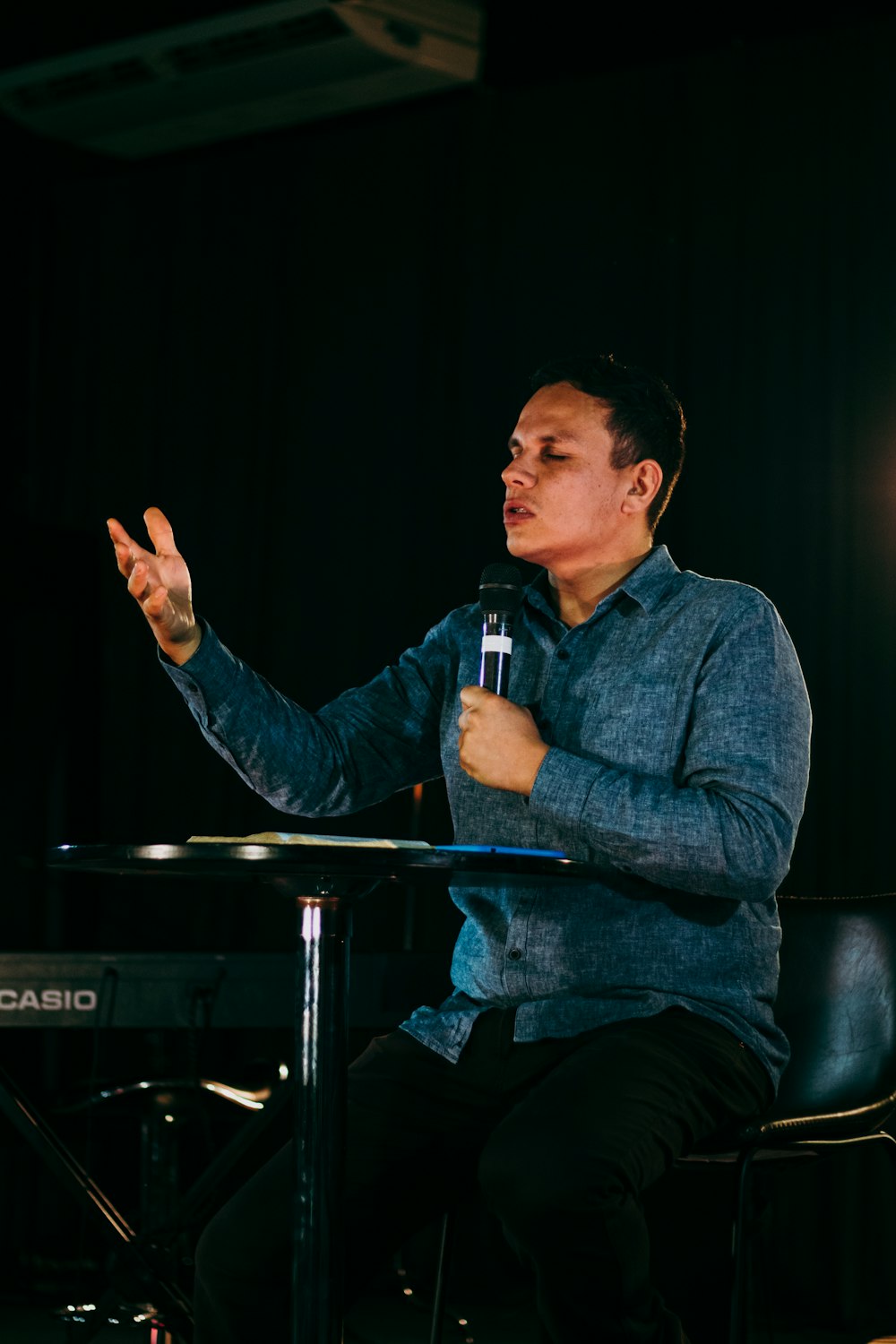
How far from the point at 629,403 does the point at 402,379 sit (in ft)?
7.30

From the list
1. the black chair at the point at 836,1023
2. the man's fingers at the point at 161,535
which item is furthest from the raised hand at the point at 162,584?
the black chair at the point at 836,1023

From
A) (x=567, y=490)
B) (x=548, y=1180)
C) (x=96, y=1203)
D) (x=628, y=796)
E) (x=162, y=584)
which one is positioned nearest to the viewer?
(x=548, y=1180)

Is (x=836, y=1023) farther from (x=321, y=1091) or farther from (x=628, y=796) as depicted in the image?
(x=321, y=1091)

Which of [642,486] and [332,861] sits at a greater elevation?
[642,486]

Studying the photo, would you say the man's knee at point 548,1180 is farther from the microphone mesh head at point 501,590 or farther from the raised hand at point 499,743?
the microphone mesh head at point 501,590

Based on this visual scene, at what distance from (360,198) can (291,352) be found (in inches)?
20.2

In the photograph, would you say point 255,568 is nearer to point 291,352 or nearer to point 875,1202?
point 291,352

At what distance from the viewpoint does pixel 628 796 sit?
1695mm

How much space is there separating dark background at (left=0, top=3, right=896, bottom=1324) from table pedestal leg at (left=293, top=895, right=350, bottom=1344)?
218cm

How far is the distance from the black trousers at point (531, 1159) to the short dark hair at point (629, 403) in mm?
842

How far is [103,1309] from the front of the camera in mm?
2680

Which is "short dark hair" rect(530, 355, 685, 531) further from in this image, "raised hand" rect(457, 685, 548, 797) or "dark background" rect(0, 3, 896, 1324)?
"dark background" rect(0, 3, 896, 1324)

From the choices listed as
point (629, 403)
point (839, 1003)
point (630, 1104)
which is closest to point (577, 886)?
point (630, 1104)

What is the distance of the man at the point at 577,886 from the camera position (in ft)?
5.28
